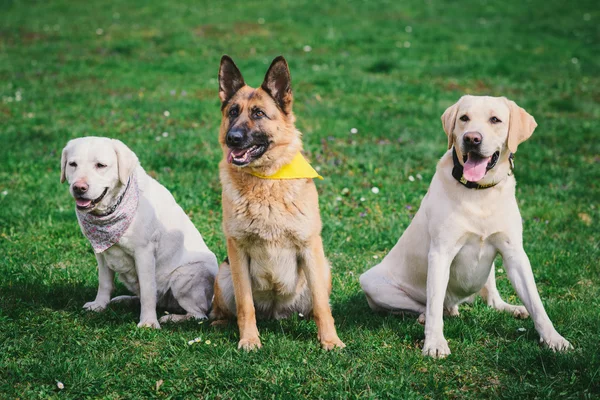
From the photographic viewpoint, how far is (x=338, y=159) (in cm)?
828

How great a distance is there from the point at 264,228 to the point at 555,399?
2.15 metres

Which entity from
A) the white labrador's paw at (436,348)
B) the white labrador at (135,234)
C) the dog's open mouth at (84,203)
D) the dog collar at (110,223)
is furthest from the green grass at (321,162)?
the dog's open mouth at (84,203)

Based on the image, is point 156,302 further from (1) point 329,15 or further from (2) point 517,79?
(1) point 329,15

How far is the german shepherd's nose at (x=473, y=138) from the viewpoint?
3924mm

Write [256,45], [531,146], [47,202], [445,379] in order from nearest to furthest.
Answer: [445,379] → [47,202] → [531,146] → [256,45]

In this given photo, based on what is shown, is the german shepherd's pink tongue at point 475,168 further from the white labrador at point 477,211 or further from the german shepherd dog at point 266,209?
the german shepherd dog at point 266,209

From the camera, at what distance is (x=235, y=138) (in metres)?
4.21

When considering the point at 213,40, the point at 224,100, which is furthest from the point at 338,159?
the point at 213,40

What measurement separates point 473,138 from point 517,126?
1.24 feet

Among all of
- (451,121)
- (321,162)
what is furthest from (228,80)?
(321,162)

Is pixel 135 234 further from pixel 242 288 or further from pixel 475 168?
pixel 475 168

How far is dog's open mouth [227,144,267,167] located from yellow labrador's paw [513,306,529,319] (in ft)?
7.85

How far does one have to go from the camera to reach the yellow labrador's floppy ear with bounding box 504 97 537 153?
4.04 m

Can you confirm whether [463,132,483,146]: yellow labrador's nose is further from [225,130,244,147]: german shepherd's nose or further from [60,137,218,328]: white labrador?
[60,137,218,328]: white labrador
